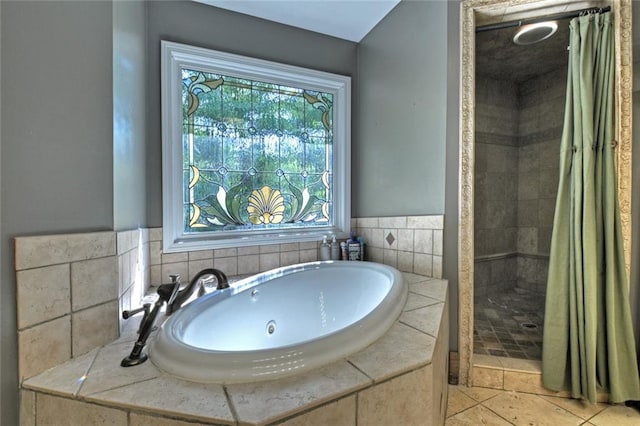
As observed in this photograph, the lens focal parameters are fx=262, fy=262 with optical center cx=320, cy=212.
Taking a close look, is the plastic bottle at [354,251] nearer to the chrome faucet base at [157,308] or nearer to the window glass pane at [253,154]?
the window glass pane at [253,154]

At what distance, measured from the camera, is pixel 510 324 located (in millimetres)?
1972

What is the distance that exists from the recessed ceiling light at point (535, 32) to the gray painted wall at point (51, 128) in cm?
212

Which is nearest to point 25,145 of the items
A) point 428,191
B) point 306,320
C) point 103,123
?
point 103,123

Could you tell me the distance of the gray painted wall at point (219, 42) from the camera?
158 centimetres

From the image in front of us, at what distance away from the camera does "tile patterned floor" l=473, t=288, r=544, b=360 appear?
1610mm

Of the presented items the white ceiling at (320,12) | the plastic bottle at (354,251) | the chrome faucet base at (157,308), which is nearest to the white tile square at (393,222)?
the plastic bottle at (354,251)

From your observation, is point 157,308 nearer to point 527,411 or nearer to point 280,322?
point 280,322

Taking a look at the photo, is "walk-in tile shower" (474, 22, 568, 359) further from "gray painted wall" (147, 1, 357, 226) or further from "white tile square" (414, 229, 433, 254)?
"gray painted wall" (147, 1, 357, 226)

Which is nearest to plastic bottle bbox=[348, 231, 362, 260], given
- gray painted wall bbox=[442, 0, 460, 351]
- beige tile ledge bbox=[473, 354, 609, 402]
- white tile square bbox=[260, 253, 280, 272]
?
white tile square bbox=[260, 253, 280, 272]

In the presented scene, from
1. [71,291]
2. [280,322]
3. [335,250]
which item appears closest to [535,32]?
[335,250]

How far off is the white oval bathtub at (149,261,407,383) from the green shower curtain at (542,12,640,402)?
842 mm

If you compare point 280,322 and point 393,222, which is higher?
point 393,222

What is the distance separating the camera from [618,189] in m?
1.25

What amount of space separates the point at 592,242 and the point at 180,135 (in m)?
2.29
